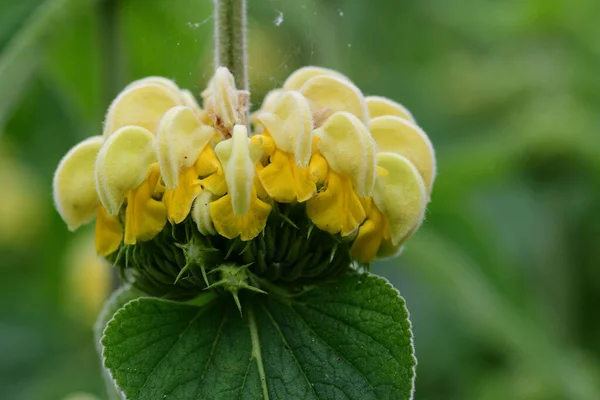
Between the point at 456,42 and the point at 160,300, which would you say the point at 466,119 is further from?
the point at 160,300

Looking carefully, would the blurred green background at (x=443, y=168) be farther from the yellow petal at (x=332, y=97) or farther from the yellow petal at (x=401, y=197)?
the yellow petal at (x=401, y=197)

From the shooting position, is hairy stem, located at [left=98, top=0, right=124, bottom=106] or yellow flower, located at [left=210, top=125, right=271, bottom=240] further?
hairy stem, located at [left=98, top=0, right=124, bottom=106]

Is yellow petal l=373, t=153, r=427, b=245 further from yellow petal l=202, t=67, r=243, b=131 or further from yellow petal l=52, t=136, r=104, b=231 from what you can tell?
yellow petal l=52, t=136, r=104, b=231

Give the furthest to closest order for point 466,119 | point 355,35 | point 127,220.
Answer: point 355,35 → point 466,119 → point 127,220

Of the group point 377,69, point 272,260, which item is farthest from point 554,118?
point 272,260

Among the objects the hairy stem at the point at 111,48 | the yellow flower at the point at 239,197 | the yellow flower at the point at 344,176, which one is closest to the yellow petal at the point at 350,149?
the yellow flower at the point at 344,176

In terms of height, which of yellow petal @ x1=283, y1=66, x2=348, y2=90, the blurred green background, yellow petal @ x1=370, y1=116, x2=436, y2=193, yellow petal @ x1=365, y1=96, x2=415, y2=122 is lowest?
the blurred green background

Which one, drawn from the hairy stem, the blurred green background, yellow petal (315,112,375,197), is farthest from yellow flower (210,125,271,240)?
the hairy stem
